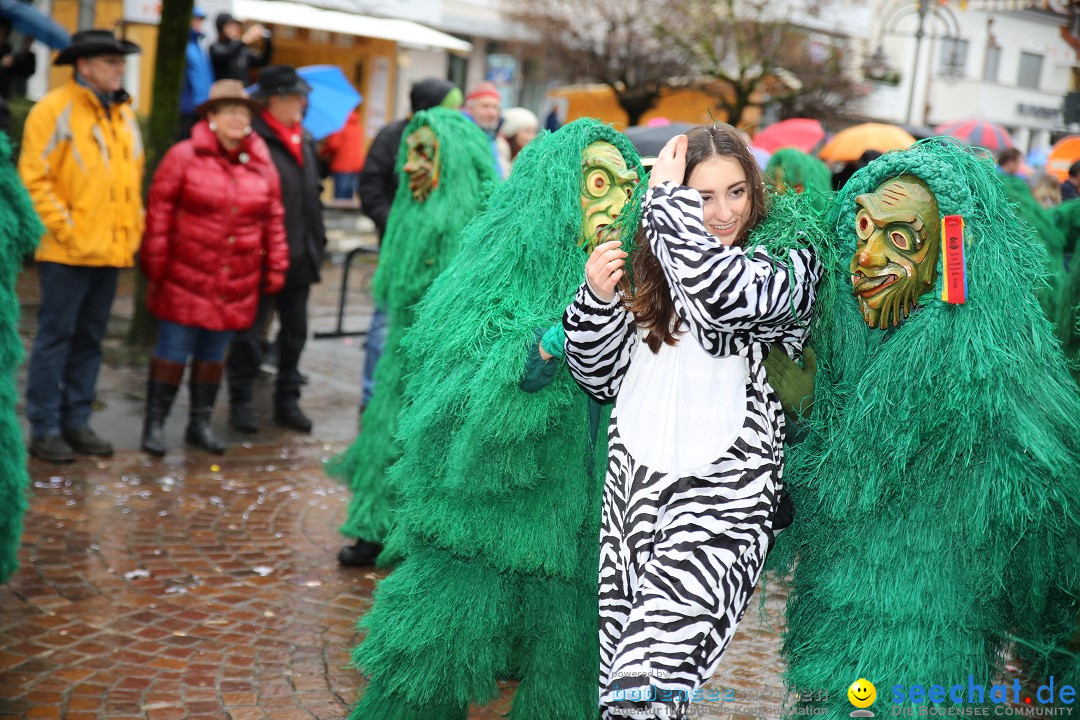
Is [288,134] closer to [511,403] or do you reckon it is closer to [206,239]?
[206,239]

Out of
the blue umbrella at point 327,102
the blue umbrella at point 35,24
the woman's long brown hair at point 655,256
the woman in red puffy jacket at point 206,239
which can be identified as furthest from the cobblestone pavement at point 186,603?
the blue umbrella at point 35,24

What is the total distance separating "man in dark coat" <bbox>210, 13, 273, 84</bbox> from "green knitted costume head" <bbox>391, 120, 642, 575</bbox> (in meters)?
8.63

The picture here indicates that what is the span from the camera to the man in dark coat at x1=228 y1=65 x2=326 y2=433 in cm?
733

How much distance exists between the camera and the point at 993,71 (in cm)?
3922

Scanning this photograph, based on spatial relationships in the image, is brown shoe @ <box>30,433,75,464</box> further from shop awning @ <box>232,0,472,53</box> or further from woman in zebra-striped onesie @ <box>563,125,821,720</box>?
shop awning @ <box>232,0,472,53</box>

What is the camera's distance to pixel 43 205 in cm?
615

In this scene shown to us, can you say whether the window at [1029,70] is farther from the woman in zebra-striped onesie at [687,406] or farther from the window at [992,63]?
the woman in zebra-striped onesie at [687,406]

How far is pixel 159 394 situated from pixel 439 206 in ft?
9.11

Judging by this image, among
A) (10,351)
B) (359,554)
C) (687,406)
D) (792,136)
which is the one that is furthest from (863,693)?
(792,136)

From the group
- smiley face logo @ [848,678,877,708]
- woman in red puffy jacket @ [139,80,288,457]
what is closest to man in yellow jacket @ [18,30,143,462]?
woman in red puffy jacket @ [139,80,288,457]

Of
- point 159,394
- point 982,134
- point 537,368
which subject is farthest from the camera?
point 982,134

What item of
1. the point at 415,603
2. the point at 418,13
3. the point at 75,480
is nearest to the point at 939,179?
the point at 415,603

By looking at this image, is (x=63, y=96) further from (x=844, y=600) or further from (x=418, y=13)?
(x=418, y=13)

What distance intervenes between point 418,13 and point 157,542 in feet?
58.8
